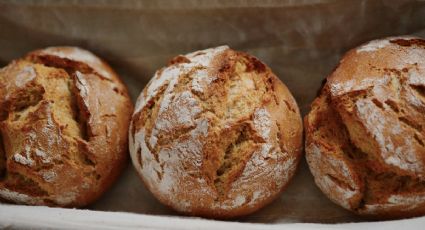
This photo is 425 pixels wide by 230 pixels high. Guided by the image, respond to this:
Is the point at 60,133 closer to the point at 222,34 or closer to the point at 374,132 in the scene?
the point at 222,34

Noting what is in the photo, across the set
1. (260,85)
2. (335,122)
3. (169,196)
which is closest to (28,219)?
(169,196)

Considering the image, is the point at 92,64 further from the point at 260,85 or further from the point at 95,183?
the point at 260,85

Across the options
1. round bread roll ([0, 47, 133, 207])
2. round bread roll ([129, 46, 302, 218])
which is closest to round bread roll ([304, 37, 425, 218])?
round bread roll ([129, 46, 302, 218])

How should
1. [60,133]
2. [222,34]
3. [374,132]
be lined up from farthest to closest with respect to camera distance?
1. [222,34]
2. [60,133]
3. [374,132]

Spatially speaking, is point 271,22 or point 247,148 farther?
point 271,22

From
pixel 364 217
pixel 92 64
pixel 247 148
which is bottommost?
pixel 364 217

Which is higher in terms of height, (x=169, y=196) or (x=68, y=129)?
(x=68, y=129)

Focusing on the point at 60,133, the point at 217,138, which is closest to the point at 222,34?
the point at 217,138

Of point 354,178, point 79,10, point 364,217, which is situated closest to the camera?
point 354,178
